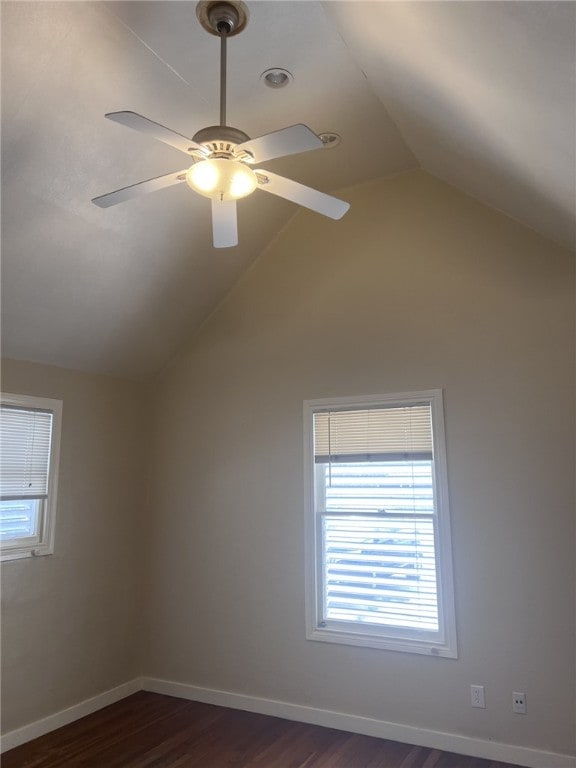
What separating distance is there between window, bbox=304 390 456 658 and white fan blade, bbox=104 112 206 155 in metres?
2.15

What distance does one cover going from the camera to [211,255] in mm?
3801

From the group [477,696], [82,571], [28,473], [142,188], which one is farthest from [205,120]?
[477,696]

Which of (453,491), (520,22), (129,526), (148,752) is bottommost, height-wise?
(148,752)

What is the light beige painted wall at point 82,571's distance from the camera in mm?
3373

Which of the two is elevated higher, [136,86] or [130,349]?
[136,86]

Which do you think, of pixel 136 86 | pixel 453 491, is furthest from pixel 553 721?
pixel 136 86

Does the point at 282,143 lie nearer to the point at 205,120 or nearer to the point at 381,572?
the point at 205,120

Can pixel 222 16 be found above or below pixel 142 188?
above

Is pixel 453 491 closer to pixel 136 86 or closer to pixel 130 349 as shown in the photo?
pixel 130 349

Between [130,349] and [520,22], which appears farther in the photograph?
[130,349]

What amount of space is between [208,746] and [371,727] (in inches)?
39.7

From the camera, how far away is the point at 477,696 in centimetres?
306

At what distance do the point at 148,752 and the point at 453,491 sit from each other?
7.94ft

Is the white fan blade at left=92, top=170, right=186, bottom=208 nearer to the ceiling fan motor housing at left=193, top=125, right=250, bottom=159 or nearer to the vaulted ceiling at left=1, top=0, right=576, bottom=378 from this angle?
the ceiling fan motor housing at left=193, top=125, right=250, bottom=159
